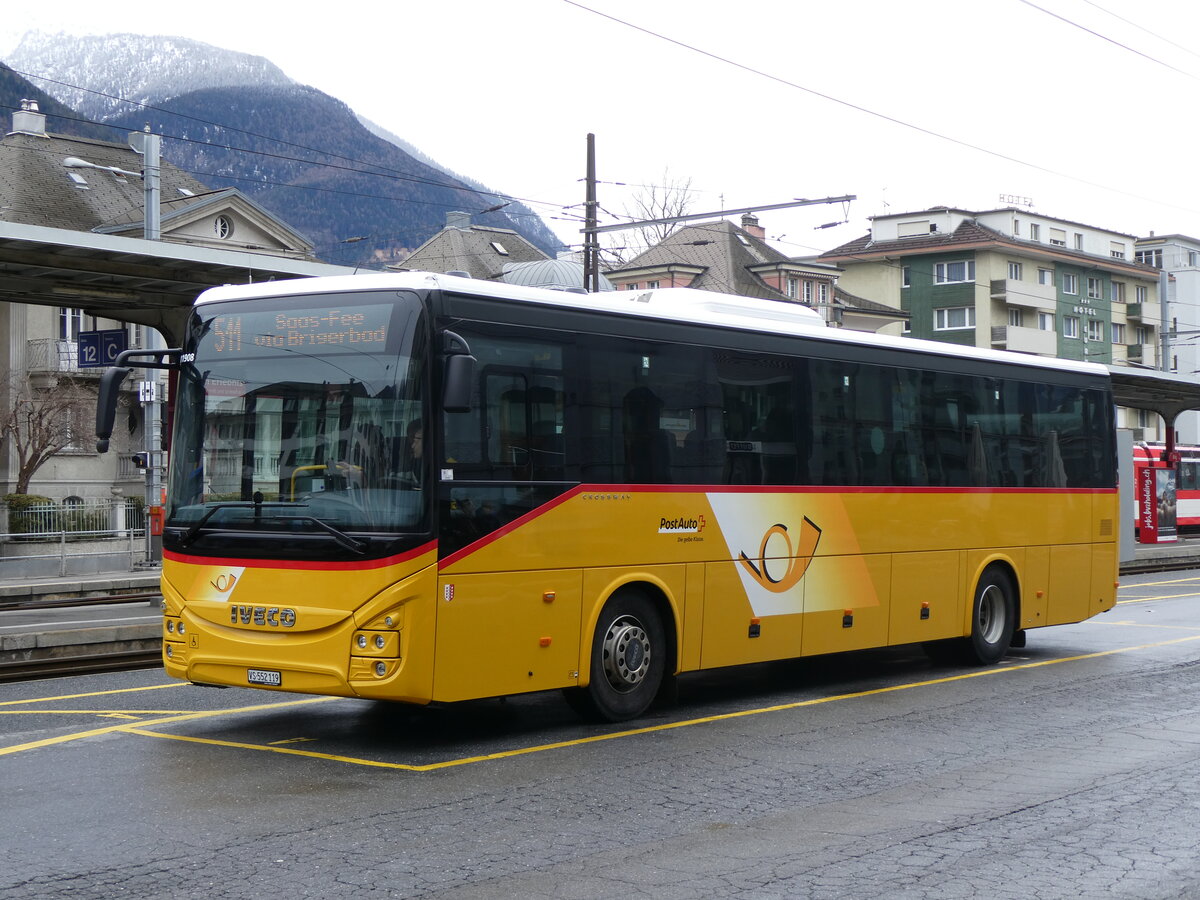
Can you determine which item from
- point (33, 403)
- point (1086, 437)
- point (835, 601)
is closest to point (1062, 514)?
point (1086, 437)

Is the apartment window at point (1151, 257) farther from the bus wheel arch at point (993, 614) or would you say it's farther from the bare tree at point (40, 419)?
the bus wheel arch at point (993, 614)

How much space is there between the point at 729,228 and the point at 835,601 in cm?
6402

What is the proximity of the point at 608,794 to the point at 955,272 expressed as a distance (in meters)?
75.9

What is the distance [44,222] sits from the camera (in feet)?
180

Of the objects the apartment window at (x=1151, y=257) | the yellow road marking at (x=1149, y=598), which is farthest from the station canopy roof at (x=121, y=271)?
the apartment window at (x=1151, y=257)

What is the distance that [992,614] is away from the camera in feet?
50.3

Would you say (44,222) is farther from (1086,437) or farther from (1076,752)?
(1076,752)

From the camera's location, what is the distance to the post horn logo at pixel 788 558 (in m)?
12.2

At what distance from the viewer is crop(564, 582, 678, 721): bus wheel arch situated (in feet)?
35.6

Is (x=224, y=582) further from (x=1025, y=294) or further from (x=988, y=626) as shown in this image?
(x=1025, y=294)

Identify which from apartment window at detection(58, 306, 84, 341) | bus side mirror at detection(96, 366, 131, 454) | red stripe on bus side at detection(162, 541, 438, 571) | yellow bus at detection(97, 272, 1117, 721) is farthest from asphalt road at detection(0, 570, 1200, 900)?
apartment window at detection(58, 306, 84, 341)

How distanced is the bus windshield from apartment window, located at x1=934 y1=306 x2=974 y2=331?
74.5 metres

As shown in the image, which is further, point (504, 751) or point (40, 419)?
point (40, 419)

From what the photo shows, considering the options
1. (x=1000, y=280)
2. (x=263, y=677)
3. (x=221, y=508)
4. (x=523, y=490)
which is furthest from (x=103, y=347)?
(x=1000, y=280)
